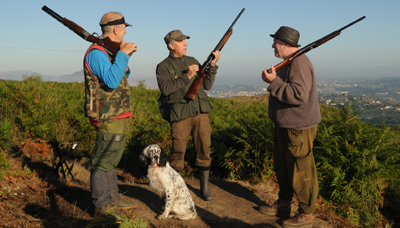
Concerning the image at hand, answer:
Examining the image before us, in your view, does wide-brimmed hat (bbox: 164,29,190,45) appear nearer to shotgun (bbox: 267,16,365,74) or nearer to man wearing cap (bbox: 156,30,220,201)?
man wearing cap (bbox: 156,30,220,201)

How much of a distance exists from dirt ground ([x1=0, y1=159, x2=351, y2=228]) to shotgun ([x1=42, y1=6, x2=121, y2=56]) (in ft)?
7.94

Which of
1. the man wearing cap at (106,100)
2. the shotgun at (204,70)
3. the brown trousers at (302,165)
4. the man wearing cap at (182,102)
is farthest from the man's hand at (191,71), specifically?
the brown trousers at (302,165)

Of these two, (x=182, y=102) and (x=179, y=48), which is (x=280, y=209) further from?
(x=179, y=48)

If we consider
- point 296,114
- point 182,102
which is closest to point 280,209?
point 296,114

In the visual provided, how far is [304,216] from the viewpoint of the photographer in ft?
12.6

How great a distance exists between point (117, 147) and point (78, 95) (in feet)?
28.5

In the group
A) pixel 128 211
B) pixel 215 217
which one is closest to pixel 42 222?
pixel 128 211

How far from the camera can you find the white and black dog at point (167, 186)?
4.01 meters

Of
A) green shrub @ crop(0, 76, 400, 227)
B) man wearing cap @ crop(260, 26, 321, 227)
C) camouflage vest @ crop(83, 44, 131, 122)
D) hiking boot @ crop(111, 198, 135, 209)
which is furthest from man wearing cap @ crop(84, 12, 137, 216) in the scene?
green shrub @ crop(0, 76, 400, 227)

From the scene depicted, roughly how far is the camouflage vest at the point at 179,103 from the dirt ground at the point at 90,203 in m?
1.57

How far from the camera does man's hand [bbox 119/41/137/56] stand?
135 inches

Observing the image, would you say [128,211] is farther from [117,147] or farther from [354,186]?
[354,186]

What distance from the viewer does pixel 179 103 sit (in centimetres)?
456

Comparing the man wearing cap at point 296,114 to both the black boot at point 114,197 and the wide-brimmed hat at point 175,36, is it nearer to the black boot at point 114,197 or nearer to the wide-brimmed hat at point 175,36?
the wide-brimmed hat at point 175,36
